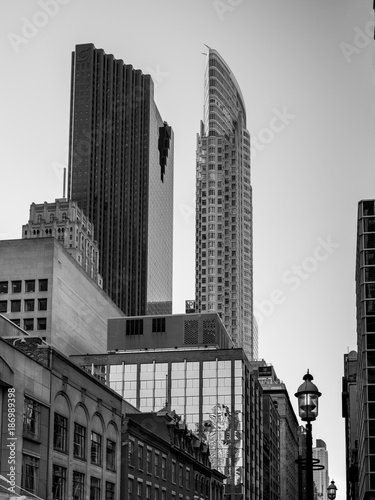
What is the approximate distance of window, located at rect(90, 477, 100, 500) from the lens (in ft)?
196

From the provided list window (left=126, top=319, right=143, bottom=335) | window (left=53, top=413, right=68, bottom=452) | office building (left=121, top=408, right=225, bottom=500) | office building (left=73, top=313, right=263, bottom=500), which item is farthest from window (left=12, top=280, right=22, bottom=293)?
window (left=53, top=413, right=68, bottom=452)

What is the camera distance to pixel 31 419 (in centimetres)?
4959

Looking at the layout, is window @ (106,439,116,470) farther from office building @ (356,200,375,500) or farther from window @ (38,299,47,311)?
window @ (38,299,47,311)

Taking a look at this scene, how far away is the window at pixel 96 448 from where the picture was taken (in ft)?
198

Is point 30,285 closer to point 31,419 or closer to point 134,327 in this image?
point 134,327

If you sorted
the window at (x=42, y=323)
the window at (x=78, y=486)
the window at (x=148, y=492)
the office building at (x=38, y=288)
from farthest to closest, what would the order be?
the office building at (x=38, y=288) → the window at (x=42, y=323) → the window at (x=148, y=492) → the window at (x=78, y=486)

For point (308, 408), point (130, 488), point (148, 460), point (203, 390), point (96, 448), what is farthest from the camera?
point (203, 390)

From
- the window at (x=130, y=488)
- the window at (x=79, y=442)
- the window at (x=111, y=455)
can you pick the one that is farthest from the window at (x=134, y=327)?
the window at (x=79, y=442)

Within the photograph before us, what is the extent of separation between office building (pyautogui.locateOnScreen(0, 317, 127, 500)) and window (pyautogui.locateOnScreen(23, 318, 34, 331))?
232 ft

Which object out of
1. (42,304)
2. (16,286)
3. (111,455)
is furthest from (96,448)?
(16,286)

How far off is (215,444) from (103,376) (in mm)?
18119

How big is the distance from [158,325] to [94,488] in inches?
3312

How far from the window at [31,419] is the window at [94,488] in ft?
35.6

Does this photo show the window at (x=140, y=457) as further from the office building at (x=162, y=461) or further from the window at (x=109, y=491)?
the window at (x=109, y=491)
